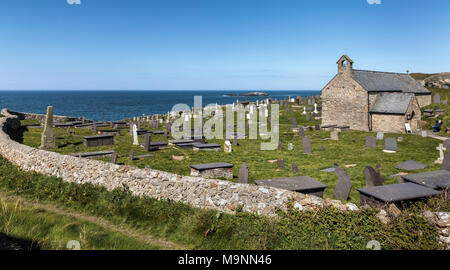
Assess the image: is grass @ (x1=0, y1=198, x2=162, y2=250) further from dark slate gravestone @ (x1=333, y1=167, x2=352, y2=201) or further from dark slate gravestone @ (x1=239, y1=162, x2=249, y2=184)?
dark slate gravestone @ (x1=333, y1=167, x2=352, y2=201)

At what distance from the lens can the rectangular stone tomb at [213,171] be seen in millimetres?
14734

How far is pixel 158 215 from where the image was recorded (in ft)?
31.9

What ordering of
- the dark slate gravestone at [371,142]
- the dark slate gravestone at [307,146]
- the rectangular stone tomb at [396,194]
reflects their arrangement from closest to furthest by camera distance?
the rectangular stone tomb at [396,194] → the dark slate gravestone at [307,146] → the dark slate gravestone at [371,142]

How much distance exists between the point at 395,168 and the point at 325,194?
6942 mm

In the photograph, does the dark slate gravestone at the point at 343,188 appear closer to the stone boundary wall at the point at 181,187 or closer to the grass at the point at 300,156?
the grass at the point at 300,156

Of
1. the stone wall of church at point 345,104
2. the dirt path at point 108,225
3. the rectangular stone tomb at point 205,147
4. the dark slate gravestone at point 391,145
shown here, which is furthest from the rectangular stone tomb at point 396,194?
the stone wall of church at point 345,104

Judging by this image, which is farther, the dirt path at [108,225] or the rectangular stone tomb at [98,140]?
the rectangular stone tomb at [98,140]

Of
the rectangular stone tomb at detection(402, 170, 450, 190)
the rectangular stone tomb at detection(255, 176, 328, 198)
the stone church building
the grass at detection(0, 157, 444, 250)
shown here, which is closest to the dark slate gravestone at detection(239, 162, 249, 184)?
the rectangular stone tomb at detection(255, 176, 328, 198)

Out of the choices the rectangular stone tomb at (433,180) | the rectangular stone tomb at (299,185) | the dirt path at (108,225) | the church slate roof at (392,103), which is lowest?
the dirt path at (108,225)

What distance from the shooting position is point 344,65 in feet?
115

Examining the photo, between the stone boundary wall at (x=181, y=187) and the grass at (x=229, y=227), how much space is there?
1.11ft

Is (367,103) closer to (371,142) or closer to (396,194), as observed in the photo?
(371,142)

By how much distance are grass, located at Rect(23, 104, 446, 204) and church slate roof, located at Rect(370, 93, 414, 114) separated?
444cm

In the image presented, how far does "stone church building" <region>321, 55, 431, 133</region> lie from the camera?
31656 millimetres
